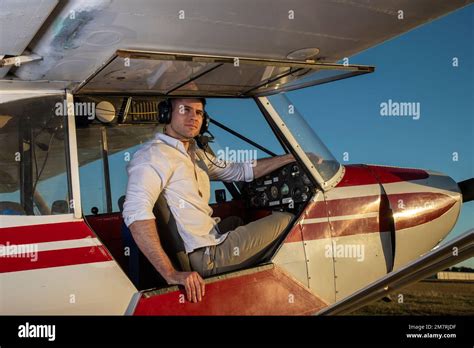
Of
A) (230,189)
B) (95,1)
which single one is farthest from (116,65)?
(230,189)

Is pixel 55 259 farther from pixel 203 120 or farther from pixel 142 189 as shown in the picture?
pixel 203 120

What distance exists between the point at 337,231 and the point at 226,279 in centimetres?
77

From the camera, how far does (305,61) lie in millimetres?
2758

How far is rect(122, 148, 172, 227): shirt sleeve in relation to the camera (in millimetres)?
2537

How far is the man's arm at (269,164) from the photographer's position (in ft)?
11.1

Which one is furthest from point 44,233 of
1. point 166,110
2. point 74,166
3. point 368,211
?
point 368,211

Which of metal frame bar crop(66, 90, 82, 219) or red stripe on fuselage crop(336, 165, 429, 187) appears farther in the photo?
red stripe on fuselage crop(336, 165, 429, 187)

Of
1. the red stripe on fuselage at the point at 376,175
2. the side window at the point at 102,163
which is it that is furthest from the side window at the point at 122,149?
the red stripe on fuselage at the point at 376,175

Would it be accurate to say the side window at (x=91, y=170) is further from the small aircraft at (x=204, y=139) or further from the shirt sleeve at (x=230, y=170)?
the shirt sleeve at (x=230, y=170)

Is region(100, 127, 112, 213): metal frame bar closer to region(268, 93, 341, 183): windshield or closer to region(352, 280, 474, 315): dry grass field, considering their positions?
region(268, 93, 341, 183): windshield

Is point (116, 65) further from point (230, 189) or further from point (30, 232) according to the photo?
point (230, 189)

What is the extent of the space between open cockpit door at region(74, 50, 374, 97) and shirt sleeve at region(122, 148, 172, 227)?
47 centimetres

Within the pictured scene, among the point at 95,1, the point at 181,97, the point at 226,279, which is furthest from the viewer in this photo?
the point at 181,97

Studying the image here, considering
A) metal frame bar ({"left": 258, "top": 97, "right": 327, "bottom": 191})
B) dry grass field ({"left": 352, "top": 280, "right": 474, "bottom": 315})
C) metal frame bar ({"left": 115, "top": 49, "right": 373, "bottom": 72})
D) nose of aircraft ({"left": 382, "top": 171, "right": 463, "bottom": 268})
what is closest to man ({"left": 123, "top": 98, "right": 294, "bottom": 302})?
metal frame bar ({"left": 258, "top": 97, "right": 327, "bottom": 191})
